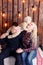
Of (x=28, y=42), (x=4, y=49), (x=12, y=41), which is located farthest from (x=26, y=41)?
(x=4, y=49)

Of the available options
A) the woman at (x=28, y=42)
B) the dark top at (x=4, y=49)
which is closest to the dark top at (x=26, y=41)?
the woman at (x=28, y=42)

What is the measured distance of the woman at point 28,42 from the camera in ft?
6.38

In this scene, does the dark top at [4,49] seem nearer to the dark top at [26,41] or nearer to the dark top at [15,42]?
the dark top at [15,42]

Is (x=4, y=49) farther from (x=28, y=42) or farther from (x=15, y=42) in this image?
(x=28, y=42)

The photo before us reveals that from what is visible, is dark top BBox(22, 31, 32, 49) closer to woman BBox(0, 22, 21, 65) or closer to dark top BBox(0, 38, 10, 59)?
woman BBox(0, 22, 21, 65)

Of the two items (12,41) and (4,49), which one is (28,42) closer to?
(12,41)

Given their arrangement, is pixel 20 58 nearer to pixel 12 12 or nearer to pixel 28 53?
pixel 28 53

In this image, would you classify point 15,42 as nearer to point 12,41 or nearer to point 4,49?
point 12,41

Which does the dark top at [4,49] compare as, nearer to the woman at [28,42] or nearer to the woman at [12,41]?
the woman at [12,41]

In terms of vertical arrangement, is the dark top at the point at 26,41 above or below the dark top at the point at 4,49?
above

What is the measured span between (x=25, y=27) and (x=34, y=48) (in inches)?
9.8

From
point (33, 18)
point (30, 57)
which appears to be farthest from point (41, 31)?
point (30, 57)

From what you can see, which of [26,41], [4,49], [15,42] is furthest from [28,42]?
[4,49]

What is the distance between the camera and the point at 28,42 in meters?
1.96
